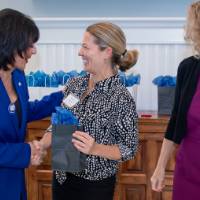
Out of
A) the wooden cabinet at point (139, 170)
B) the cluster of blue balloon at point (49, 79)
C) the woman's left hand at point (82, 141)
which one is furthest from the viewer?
the cluster of blue balloon at point (49, 79)

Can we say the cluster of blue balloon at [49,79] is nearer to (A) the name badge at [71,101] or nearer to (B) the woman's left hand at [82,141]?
(A) the name badge at [71,101]

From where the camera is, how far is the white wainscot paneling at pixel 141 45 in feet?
8.49

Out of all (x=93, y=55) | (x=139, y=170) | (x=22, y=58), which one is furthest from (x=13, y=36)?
(x=139, y=170)

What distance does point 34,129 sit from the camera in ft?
7.61

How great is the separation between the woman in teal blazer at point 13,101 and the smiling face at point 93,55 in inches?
9.0

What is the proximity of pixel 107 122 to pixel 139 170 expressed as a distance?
29.7 inches

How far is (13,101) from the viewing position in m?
1.63

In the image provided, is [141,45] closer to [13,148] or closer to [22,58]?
[22,58]

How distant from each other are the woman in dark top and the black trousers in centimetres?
28

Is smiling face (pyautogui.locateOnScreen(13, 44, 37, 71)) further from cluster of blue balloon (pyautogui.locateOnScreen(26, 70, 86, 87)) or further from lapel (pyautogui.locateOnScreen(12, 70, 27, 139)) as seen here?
cluster of blue balloon (pyautogui.locateOnScreen(26, 70, 86, 87))

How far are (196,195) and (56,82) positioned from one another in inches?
44.7

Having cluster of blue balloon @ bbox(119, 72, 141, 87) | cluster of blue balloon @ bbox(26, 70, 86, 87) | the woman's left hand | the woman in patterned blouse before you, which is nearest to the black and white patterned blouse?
the woman in patterned blouse

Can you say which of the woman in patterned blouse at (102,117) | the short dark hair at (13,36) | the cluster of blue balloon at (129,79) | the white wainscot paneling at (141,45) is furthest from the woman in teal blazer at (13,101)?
the white wainscot paneling at (141,45)

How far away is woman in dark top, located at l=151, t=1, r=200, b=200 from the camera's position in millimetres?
1561
